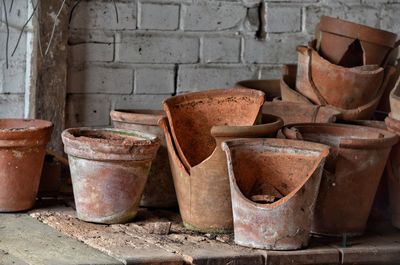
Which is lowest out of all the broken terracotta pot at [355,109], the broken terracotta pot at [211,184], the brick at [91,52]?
the broken terracotta pot at [211,184]

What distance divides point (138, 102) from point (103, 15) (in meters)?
0.46

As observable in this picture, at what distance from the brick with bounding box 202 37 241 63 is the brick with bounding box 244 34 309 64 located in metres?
0.06

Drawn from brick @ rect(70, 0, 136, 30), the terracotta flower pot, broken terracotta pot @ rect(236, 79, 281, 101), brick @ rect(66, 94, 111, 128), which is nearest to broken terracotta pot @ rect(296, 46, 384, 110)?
broken terracotta pot @ rect(236, 79, 281, 101)

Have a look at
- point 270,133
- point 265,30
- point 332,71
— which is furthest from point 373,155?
point 265,30

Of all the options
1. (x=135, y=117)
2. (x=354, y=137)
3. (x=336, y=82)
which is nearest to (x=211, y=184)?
(x=135, y=117)

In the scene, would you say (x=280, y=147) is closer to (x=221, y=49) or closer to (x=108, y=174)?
(x=108, y=174)

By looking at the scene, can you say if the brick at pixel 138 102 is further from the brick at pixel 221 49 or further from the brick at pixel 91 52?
the brick at pixel 221 49

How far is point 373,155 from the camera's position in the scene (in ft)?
11.9

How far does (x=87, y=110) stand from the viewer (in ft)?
14.4

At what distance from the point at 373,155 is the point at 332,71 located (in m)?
0.70

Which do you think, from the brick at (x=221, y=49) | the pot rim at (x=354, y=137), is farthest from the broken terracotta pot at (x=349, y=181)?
the brick at (x=221, y=49)

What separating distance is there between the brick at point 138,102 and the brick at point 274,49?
1.73 ft

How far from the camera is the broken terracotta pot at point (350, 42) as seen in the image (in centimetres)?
426

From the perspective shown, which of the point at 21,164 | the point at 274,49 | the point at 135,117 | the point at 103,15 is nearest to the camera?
the point at 21,164
